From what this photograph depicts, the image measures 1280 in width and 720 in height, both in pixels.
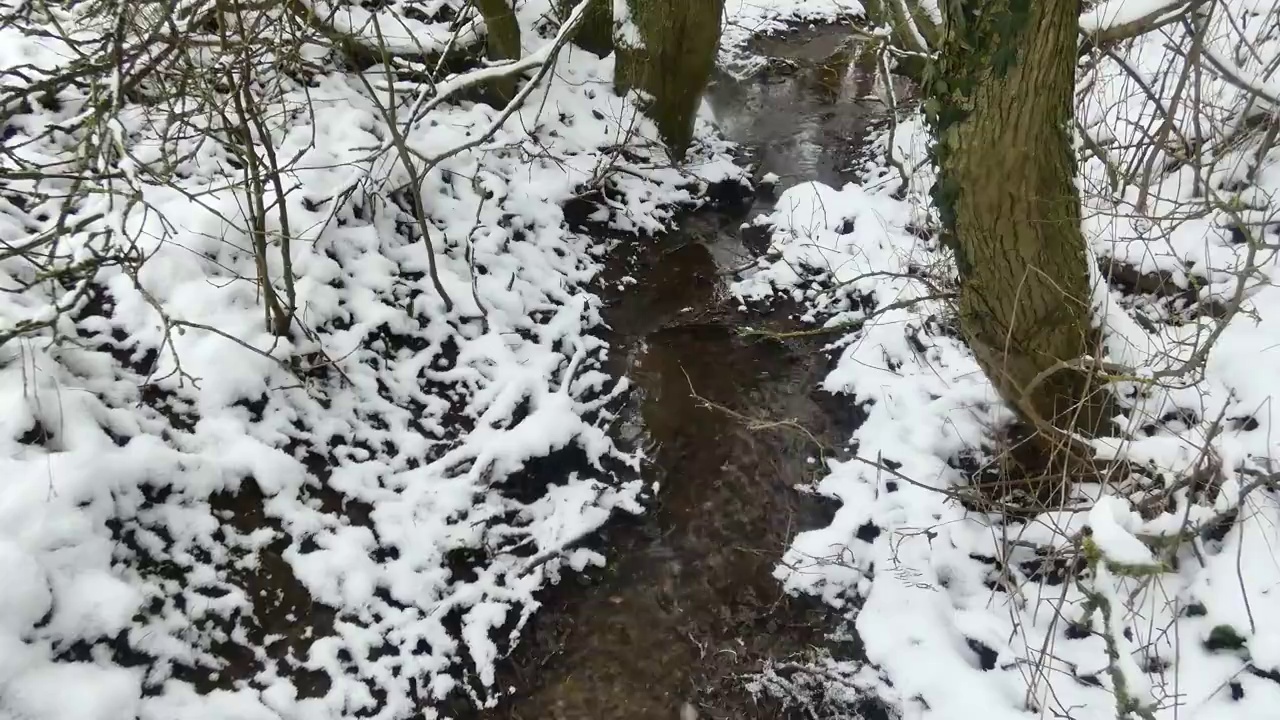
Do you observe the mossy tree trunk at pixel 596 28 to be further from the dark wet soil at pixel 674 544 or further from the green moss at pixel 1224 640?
the green moss at pixel 1224 640

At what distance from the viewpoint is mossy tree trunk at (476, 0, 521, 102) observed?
495 cm

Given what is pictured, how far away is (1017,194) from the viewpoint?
2.51 m

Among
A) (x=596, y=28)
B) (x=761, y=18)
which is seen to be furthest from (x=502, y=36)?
(x=761, y=18)

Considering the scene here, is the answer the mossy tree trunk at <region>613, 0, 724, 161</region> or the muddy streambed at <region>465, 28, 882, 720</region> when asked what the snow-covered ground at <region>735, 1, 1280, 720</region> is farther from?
the mossy tree trunk at <region>613, 0, 724, 161</region>

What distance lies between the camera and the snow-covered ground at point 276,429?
90.1 inches

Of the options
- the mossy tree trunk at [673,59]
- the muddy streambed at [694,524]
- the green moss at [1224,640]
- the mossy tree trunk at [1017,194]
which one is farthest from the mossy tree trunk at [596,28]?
the green moss at [1224,640]

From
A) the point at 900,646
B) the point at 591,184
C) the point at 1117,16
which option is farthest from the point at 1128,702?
the point at 591,184

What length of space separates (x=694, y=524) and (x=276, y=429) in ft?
6.13

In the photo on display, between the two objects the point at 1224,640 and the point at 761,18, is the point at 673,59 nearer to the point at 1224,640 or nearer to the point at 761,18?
the point at 761,18

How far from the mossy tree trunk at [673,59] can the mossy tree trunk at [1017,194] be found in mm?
2989

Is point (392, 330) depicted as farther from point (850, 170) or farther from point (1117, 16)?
point (850, 170)

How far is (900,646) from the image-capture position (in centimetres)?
263

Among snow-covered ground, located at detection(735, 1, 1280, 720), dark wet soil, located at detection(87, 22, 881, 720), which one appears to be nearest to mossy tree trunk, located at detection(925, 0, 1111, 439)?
snow-covered ground, located at detection(735, 1, 1280, 720)

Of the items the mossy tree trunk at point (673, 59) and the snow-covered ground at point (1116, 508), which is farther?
the mossy tree trunk at point (673, 59)
